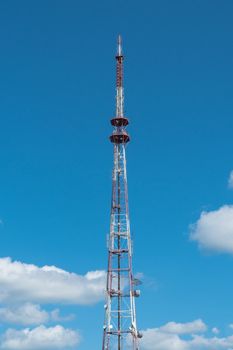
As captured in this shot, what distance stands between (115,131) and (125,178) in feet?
28.5

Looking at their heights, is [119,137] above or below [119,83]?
below

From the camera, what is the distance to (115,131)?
337 feet

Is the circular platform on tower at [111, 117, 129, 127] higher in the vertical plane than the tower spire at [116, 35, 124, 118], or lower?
lower

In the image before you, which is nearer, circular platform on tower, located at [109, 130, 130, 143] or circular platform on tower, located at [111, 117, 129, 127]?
circular platform on tower, located at [109, 130, 130, 143]

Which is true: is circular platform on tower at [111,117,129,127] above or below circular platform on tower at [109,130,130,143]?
above

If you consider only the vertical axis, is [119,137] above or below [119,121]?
below

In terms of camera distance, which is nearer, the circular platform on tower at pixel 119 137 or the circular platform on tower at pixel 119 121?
the circular platform on tower at pixel 119 137

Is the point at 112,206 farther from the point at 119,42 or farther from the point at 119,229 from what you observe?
the point at 119,42

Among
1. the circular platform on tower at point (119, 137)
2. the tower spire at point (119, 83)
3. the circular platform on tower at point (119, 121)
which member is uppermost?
the tower spire at point (119, 83)

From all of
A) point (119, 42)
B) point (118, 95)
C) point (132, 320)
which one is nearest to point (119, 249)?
point (132, 320)

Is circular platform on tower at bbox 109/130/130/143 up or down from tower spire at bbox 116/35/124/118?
down

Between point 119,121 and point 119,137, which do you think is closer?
point 119,137

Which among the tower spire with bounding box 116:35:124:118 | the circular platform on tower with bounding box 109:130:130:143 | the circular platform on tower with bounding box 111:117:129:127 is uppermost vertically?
the tower spire with bounding box 116:35:124:118

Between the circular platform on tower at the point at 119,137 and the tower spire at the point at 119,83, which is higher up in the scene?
the tower spire at the point at 119,83
